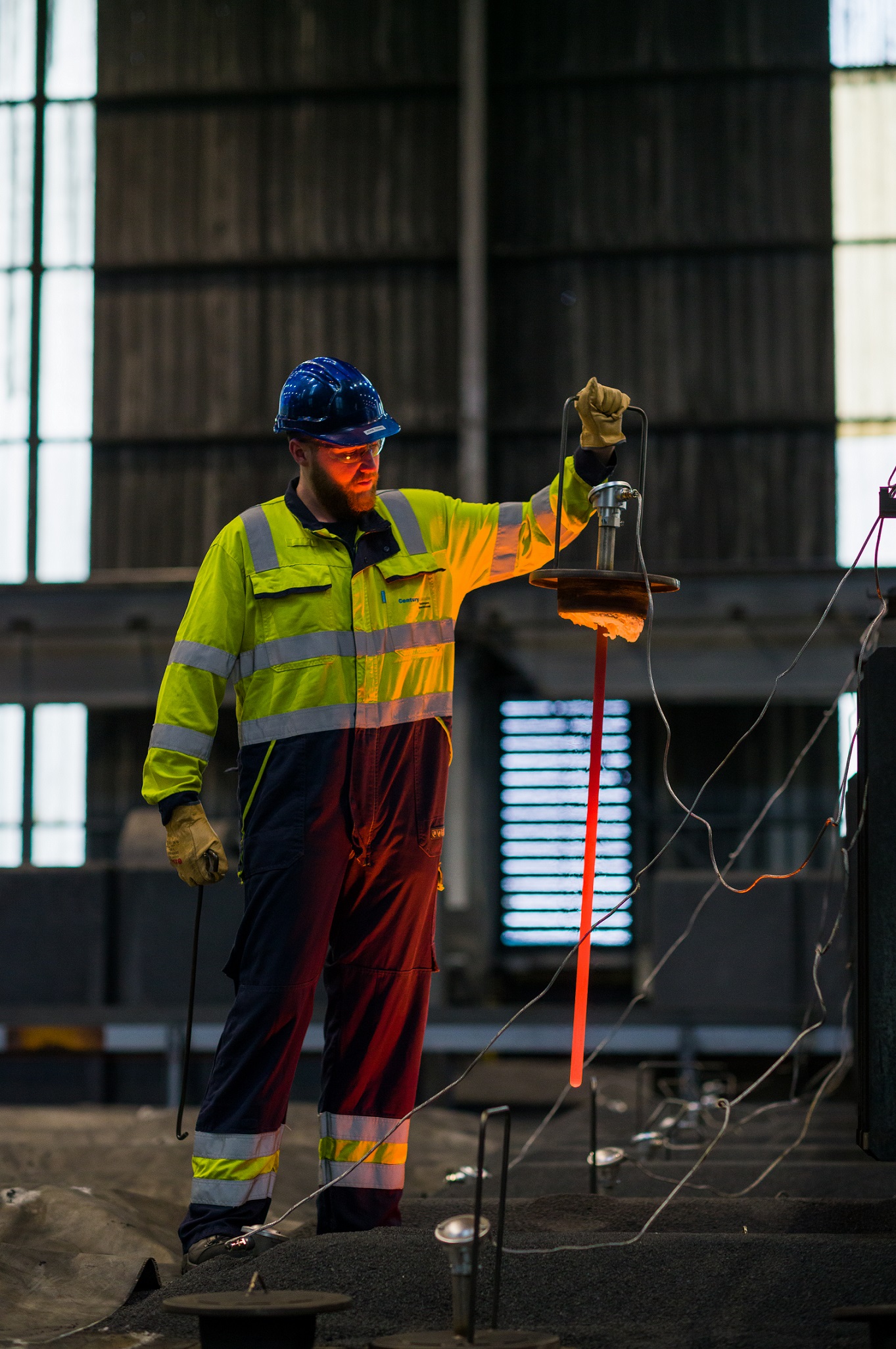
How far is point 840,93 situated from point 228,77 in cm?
597

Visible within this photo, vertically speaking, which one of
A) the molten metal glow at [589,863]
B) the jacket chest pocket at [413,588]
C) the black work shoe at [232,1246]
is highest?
the jacket chest pocket at [413,588]

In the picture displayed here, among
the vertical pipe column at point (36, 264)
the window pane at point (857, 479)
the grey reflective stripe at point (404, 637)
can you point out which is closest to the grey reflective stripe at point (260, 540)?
the grey reflective stripe at point (404, 637)

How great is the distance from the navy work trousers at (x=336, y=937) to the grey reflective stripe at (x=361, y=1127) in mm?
13

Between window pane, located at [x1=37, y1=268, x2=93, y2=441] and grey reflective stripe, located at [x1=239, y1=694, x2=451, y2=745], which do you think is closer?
grey reflective stripe, located at [x1=239, y1=694, x2=451, y2=745]

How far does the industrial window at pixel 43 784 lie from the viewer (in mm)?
14352

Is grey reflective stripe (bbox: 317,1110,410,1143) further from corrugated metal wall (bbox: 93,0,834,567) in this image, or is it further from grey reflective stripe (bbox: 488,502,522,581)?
corrugated metal wall (bbox: 93,0,834,567)

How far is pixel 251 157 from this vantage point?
14578mm

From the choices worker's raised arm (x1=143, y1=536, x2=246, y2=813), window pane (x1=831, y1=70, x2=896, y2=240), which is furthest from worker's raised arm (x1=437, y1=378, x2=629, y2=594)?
window pane (x1=831, y1=70, x2=896, y2=240)

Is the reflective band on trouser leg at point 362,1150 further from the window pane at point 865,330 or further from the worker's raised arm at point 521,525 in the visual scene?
the window pane at point 865,330

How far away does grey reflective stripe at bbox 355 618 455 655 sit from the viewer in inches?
123

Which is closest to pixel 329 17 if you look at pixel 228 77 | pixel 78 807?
pixel 228 77

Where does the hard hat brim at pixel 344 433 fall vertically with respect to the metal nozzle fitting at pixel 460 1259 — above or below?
above

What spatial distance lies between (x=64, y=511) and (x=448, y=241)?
4586mm

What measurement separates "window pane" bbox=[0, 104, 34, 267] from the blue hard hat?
12.6 meters
